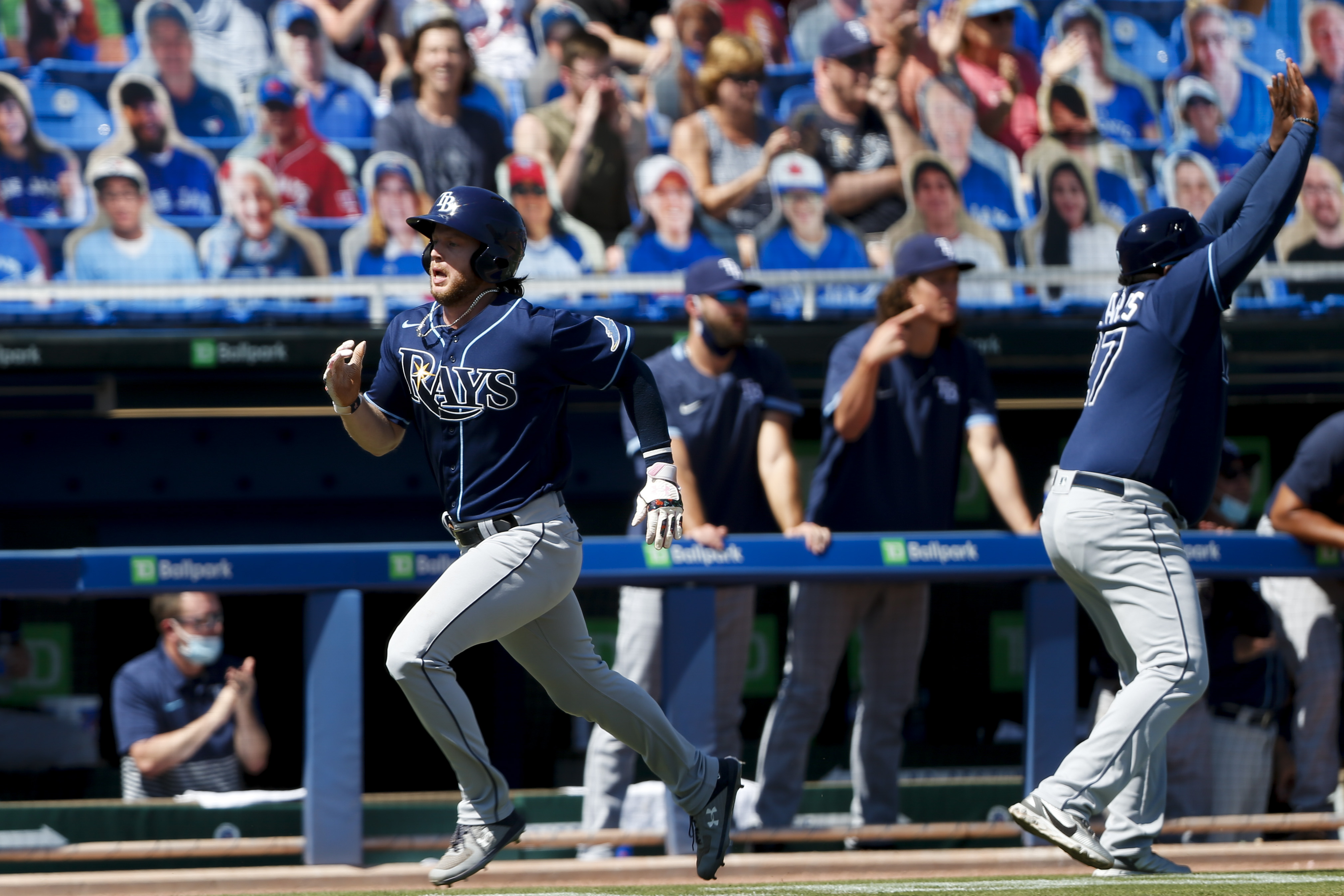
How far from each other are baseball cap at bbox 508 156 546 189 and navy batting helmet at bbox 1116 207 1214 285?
3563 millimetres

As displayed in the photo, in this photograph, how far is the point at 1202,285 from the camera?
10.5ft

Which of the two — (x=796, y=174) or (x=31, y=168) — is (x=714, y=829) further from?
(x=31, y=168)

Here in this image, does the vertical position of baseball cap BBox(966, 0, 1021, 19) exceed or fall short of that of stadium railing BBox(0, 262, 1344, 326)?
it exceeds it

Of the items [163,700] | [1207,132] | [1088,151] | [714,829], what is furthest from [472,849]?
[1207,132]

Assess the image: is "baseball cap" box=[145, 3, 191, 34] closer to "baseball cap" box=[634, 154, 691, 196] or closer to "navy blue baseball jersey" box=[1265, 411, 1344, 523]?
"baseball cap" box=[634, 154, 691, 196]

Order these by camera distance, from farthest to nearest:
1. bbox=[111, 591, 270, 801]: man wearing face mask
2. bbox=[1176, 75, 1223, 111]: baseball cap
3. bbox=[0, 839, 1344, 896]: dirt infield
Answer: bbox=[1176, 75, 1223, 111]: baseball cap < bbox=[111, 591, 270, 801]: man wearing face mask < bbox=[0, 839, 1344, 896]: dirt infield

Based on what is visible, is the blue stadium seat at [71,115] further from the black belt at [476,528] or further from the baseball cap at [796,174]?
the black belt at [476,528]

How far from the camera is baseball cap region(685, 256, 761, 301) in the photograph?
4.44 m

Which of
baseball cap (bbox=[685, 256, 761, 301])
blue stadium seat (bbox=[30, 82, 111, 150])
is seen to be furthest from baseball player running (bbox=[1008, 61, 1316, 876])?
blue stadium seat (bbox=[30, 82, 111, 150])

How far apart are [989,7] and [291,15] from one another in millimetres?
3327

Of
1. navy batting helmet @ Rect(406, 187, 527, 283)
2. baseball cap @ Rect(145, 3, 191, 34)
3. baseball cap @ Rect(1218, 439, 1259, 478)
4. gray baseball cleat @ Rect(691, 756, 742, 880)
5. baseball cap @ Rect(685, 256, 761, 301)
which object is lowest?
gray baseball cleat @ Rect(691, 756, 742, 880)

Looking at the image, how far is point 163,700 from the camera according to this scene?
3895 millimetres

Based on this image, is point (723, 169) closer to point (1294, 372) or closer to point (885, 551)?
point (1294, 372)

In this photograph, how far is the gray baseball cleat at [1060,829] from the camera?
3.02 metres
